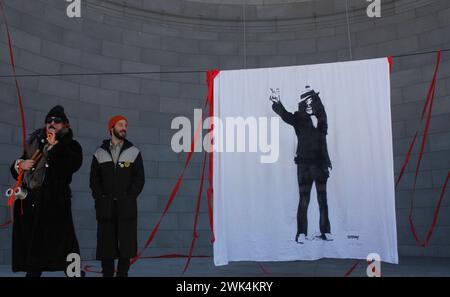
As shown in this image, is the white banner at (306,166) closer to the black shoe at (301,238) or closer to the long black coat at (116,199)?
the black shoe at (301,238)

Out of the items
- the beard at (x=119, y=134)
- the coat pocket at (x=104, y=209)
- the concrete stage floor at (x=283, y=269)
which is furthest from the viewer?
the concrete stage floor at (x=283, y=269)

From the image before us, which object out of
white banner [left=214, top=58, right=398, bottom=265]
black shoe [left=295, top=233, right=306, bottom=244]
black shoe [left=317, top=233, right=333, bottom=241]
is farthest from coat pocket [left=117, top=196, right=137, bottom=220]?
black shoe [left=317, top=233, right=333, bottom=241]

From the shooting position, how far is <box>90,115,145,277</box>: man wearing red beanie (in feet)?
14.1

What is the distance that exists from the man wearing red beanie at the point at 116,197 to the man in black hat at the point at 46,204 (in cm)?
25

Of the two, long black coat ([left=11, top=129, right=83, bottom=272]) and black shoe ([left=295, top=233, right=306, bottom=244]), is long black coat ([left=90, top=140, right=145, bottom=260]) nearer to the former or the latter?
long black coat ([left=11, top=129, right=83, bottom=272])

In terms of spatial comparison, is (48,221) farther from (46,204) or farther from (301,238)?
(301,238)

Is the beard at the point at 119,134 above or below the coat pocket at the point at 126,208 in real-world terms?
above

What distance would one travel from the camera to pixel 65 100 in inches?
290

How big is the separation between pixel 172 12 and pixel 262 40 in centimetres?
164

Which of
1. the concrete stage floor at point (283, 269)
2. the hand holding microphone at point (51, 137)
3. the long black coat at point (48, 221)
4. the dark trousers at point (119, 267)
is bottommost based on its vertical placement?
the concrete stage floor at point (283, 269)

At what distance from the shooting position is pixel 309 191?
497 centimetres

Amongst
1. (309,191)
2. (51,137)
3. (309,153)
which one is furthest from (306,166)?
(51,137)

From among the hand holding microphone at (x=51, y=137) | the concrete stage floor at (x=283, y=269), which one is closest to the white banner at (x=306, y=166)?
the concrete stage floor at (x=283, y=269)

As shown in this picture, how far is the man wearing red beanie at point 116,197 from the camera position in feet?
14.1
